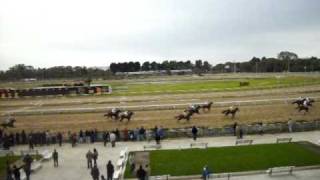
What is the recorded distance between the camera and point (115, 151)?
1117 inches

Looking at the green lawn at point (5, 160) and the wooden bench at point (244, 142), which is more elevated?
the wooden bench at point (244, 142)

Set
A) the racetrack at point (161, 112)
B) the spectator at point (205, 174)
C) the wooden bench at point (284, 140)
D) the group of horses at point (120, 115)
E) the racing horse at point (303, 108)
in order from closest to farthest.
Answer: the spectator at point (205, 174) < the wooden bench at point (284, 140) < the racetrack at point (161, 112) < the group of horses at point (120, 115) < the racing horse at point (303, 108)

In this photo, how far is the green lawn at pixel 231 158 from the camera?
2288cm

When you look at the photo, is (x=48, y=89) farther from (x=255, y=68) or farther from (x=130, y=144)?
(x=255, y=68)

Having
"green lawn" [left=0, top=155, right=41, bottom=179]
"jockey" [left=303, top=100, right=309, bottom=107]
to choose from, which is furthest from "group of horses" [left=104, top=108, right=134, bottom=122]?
"jockey" [left=303, top=100, right=309, bottom=107]

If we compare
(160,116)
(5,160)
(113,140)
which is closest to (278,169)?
(113,140)

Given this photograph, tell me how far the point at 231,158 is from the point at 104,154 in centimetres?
758

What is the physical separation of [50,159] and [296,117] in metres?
21.5

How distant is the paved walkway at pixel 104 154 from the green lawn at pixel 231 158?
1612 mm

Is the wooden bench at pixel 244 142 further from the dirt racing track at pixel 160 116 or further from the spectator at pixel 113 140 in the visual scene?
the spectator at pixel 113 140

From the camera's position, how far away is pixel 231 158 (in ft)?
81.9

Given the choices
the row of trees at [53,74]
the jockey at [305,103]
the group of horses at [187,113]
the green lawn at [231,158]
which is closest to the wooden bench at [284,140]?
the green lawn at [231,158]

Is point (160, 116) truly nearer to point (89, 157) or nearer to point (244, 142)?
point (244, 142)

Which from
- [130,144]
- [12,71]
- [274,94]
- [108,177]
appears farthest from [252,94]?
[12,71]
